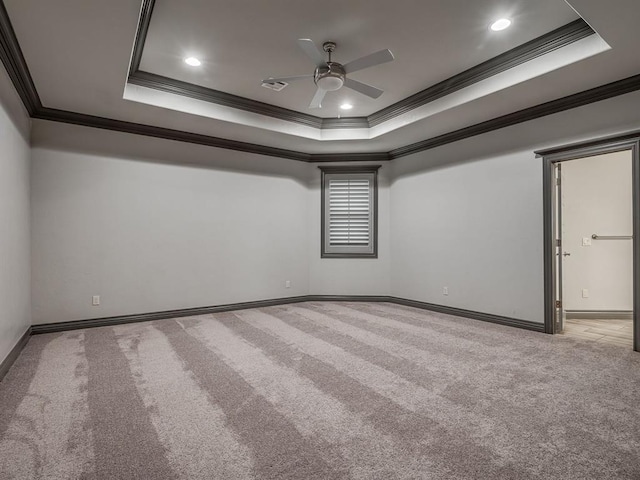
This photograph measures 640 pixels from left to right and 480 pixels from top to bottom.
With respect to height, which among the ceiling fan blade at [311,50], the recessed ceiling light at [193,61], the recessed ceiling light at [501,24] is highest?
the recessed ceiling light at [193,61]

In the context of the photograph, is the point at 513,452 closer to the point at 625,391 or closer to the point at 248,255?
the point at 625,391

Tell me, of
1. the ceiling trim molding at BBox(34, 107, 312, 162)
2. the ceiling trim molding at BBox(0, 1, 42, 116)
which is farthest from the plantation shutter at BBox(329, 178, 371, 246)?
the ceiling trim molding at BBox(0, 1, 42, 116)

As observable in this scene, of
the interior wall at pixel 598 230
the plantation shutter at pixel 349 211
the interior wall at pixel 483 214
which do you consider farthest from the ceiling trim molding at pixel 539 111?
the interior wall at pixel 598 230

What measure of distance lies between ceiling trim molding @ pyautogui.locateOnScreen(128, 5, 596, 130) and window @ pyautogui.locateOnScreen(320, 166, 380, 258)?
3.65 feet

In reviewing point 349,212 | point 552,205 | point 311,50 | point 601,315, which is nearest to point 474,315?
point 552,205

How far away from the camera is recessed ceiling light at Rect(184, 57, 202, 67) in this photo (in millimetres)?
3647

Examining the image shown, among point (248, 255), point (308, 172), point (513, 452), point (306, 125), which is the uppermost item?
point (306, 125)

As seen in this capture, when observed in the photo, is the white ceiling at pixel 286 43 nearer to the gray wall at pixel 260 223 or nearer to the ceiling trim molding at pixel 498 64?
the ceiling trim molding at pixel 498 64

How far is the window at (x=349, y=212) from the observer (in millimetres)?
6422

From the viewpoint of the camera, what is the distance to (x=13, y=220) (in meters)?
3.46

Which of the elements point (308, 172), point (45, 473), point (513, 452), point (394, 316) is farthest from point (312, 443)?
point (308, 172)

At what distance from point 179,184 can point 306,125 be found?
2064 millimetres

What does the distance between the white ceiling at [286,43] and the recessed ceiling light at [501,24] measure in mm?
72

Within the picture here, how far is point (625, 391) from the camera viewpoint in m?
2.62
